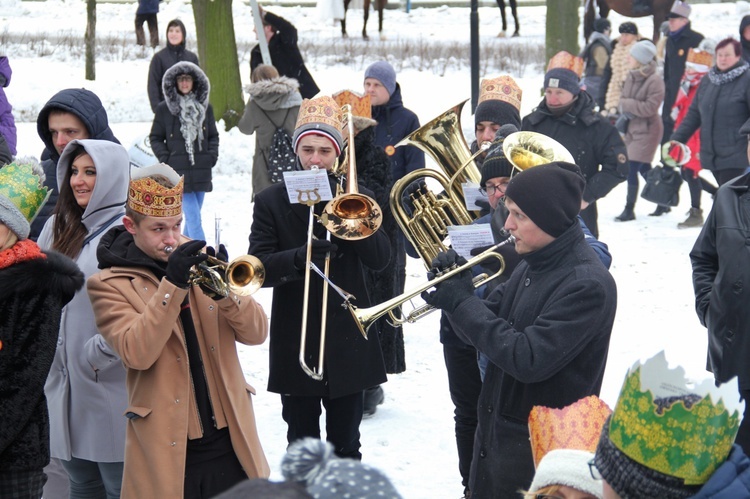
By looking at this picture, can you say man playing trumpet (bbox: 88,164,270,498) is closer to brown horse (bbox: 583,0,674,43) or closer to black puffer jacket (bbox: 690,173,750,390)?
black puffer jacket (bbox: 690,173,750,390)

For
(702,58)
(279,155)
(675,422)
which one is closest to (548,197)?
(675,422)

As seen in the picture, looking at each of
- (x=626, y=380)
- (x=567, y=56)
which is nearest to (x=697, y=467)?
(x=626, y=380)

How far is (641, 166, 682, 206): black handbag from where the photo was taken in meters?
10.7

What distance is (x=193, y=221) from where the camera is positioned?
30.8ft

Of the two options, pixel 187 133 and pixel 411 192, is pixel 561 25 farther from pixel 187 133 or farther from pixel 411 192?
pixel 411 192

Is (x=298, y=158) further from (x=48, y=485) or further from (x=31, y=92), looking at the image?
(x=31, y=92)

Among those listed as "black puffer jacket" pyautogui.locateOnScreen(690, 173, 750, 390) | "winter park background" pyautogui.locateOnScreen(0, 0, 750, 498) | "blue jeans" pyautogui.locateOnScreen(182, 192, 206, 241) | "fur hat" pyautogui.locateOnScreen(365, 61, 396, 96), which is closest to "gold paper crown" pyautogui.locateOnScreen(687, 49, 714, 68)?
"winter park background" pyautogui.locateOnScreen(0, 0, 750, 498)

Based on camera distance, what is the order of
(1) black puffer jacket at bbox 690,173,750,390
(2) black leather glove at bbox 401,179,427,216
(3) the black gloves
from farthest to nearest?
(2) black leather glove at bbox 401,179,427,216, (3) the black gloves, (1) black puffer jacket at bbox 690,173,750,390

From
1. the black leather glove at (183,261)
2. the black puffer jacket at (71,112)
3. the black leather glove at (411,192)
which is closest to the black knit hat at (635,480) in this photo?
the black leather glove at (183,261)

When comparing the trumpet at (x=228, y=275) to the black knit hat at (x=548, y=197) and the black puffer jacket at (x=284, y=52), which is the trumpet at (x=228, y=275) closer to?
the black knit hat at (x=548, y=197)

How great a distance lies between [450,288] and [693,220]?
7.75 m

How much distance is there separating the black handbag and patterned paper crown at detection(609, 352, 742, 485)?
8.80m

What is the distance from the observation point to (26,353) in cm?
352

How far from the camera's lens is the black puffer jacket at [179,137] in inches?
365
